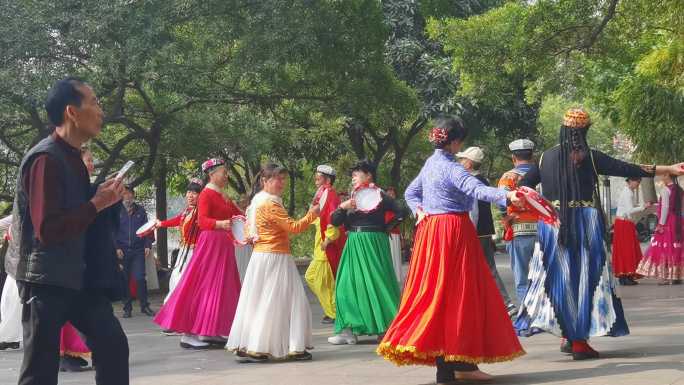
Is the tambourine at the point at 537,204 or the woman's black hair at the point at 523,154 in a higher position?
the woman's black hair at the point at 523,154

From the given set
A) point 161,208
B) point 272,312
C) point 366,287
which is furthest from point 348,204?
point 161,208

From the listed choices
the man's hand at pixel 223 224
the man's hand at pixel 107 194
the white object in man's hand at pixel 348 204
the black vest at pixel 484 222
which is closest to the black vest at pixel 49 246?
the man's hand at pixel 107 194

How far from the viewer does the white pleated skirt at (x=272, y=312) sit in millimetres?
10234

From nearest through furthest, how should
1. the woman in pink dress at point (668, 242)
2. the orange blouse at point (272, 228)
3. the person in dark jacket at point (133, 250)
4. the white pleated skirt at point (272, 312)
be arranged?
1. the white pleated skirt at point (272, 312)
2. the orange blouse at point (272, 228)
3. the person in dark jacket at point (133, 250)
4. the woman in pink dress at point (668, 242)

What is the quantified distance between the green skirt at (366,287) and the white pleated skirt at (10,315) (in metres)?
3.47

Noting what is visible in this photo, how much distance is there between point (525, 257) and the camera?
12.5 metres

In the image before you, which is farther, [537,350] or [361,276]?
[361,276]

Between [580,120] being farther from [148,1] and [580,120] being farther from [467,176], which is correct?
[148,1]

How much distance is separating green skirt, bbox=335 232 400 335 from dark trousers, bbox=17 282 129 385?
600 centimetres

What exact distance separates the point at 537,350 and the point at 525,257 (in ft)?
8.41

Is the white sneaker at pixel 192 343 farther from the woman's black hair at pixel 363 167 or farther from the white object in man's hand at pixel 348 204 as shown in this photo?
the woman's black hair at pixel 363 167

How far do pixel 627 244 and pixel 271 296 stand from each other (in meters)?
10.2

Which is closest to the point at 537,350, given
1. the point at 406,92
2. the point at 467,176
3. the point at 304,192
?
the point at 467,176

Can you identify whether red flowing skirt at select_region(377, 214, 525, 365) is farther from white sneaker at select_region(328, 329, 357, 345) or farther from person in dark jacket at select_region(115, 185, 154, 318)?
person in dark jacket at select_region(115, 185, 154, 318)
